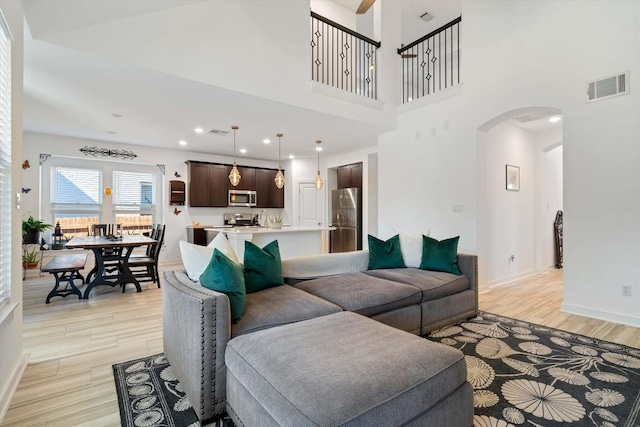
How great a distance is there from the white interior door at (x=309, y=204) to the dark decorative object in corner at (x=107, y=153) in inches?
159

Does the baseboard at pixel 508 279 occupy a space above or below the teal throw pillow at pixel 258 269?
below

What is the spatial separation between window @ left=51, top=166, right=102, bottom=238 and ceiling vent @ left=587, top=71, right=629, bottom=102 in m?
8.39

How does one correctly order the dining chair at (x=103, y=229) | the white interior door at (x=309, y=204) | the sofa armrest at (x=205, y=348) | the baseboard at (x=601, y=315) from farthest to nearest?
the white interior door at (x=309, y=204), the dining chair at (x=103, y=229), the baseboard at (x=601, y=315), the sofa armrest at (x=205, y=348)

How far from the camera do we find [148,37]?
124 inches

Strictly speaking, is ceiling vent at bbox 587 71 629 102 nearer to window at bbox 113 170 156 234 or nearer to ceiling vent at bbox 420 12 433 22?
ceiling vent at bbox 420 12 433 22

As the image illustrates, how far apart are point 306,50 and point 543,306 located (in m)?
4.64

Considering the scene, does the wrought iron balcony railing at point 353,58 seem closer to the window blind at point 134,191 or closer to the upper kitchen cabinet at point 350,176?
the upper kitchen cabinet at point 350,176

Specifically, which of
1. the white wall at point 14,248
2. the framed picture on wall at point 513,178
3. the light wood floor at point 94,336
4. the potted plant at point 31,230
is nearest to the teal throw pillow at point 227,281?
the light wood floor at point 94,336

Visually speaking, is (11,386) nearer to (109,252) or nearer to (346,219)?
(109,252)

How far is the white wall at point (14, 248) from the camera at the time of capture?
1878mm

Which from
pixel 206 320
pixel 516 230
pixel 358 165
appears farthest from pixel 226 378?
pixel 358 165

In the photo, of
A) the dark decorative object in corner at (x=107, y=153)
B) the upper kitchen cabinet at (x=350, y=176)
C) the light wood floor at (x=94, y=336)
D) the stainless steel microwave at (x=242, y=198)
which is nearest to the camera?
the light wood floor at (x=94, y=336)

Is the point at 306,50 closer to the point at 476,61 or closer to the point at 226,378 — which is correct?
the point at 476,61

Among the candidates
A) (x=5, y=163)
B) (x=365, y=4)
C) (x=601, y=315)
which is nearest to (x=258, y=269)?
(x=5, y=163)
